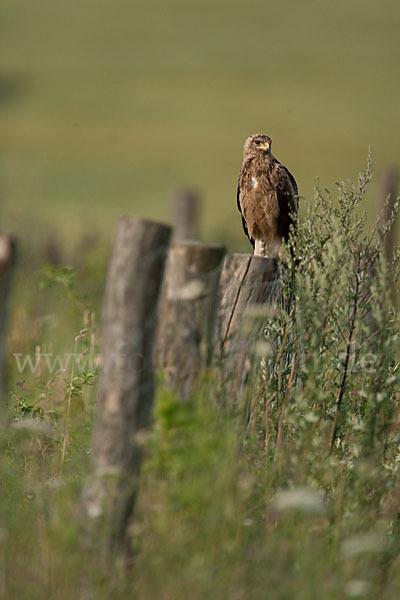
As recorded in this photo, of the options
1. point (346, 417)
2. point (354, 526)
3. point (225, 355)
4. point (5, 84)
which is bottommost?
point (354, 526)

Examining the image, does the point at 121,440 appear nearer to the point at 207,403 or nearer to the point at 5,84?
the point at 207,403

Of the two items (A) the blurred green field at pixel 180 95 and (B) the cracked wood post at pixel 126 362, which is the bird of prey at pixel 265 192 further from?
(A) the blurred green field at pixel 180 95

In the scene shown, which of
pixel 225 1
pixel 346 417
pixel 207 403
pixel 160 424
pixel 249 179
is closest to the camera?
pixel 160 424

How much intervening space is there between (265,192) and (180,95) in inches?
1699

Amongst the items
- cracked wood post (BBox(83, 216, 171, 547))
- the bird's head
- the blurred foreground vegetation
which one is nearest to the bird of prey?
the bird's head

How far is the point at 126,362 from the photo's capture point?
3.12 m

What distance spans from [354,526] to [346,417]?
813 mm

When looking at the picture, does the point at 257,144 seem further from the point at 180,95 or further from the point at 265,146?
the point at 180,95

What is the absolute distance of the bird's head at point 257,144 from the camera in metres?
6.24

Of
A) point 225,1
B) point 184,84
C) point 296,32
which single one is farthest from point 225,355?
point 225,1

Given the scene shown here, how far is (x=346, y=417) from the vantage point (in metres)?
4.11

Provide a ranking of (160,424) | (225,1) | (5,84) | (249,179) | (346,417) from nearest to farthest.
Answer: (160,424)
(346,417)
(249,179)
(5,84)
(225,1)

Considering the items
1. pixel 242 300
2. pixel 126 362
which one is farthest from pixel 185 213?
pixel 126 362

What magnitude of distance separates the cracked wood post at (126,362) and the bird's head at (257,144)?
3263 mm
